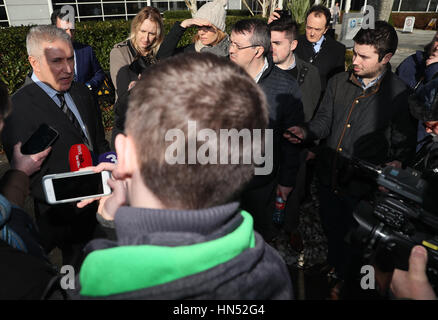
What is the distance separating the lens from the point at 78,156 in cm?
254

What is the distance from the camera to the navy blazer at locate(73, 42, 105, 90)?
4117mm

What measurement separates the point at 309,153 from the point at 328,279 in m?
1.40

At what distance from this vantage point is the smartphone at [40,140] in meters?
2.14

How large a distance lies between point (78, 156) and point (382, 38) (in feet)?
9.42

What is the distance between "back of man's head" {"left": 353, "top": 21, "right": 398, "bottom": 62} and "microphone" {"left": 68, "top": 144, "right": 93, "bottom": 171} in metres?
2.69

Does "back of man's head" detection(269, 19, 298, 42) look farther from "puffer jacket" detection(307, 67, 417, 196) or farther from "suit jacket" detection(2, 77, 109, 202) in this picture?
"suit jacket" detection(2, 77, 109, 202)

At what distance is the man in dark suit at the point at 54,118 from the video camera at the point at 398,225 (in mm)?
2276

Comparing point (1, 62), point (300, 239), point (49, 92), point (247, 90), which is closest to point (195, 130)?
point (247, 90)

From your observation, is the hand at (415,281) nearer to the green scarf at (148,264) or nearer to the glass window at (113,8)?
the green scarf at (148,264)

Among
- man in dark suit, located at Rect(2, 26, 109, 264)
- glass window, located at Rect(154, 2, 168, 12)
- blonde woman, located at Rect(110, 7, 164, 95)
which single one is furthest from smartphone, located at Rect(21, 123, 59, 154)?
glass window, located at Rect(154, 2, 168, 12)

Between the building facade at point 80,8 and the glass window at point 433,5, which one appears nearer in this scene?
the building facade at point 80,8

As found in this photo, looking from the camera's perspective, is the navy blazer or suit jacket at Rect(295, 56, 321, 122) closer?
suit jacket at Rect(295, 56, 321, 122)

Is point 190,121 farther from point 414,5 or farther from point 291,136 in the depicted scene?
point 414,5

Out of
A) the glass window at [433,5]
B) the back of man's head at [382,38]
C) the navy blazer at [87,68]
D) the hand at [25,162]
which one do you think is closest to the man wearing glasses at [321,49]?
the back of man's head at [382,38]
